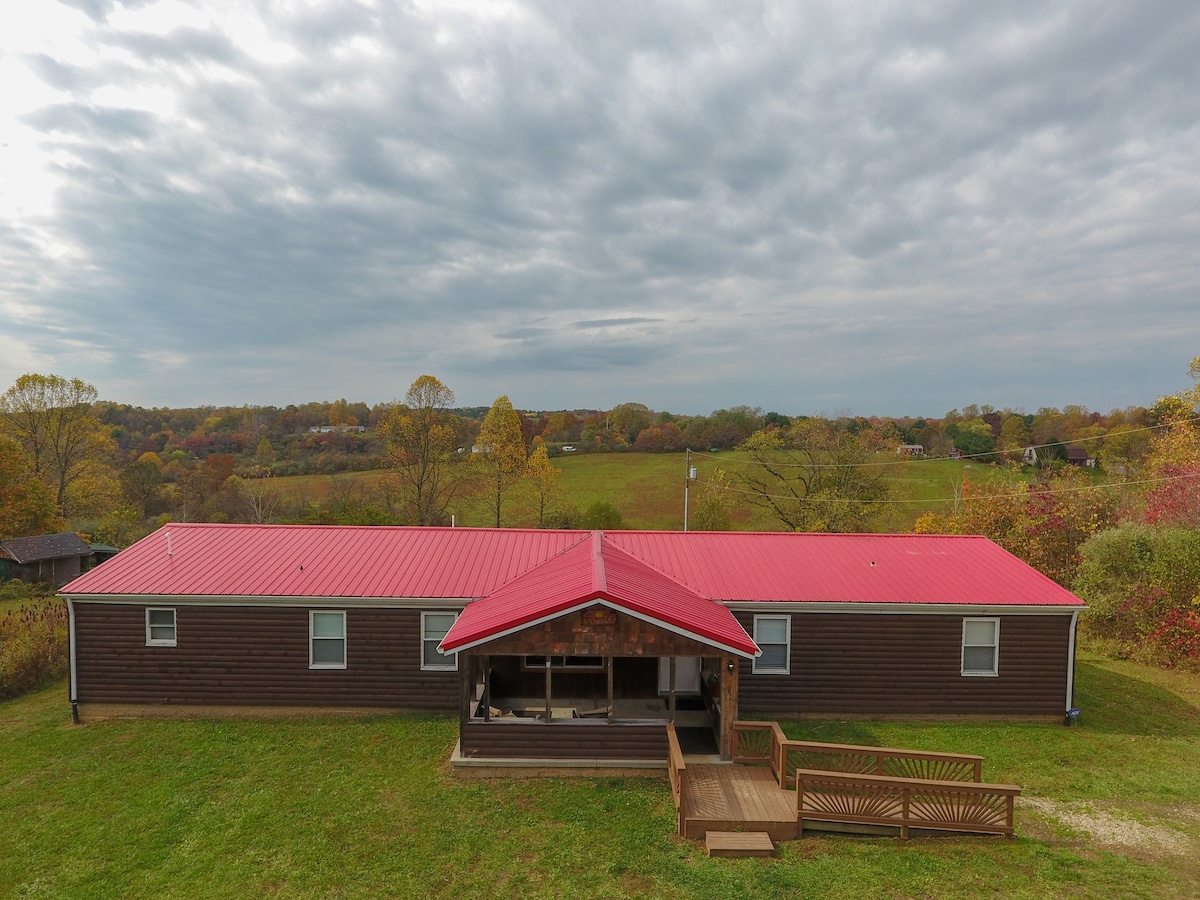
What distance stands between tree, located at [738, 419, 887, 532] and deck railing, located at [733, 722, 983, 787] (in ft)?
83.0

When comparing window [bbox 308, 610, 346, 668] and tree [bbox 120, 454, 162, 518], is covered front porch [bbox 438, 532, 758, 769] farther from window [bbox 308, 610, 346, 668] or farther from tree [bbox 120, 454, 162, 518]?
tree [bbox 120, 454, 162, 518]

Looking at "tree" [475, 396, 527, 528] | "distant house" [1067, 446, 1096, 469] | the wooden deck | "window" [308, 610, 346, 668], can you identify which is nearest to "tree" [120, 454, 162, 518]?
"tree" [475, 396, 527, 528]

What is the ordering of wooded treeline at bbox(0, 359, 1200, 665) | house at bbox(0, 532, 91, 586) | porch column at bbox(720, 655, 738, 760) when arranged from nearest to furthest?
porch column at bbox(720, 655, 738, 760) < wooded treeline at bbox(0, 359, 1200, 665) < house at bbox(0, 532, 91, 586)

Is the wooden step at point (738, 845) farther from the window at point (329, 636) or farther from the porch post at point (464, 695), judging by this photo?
the window at point (329, 636)

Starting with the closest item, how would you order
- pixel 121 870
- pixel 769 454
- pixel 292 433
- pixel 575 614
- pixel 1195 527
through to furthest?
pixel 121 870
pixel 575 614
pixel 1195 527
pixel 769 454
pixel 292 433

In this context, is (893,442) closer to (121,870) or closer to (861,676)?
(861,676)

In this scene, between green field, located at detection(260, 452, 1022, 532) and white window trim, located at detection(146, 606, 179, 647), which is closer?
white window trim, located at detection(146, 606, 179, 647)

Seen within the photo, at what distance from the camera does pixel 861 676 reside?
15.5 metres

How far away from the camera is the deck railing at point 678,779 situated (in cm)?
1048

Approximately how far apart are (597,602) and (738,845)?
4479 mm

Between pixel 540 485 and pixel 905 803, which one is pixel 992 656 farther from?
pixel 540 485

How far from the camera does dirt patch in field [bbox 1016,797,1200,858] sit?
10250 mm

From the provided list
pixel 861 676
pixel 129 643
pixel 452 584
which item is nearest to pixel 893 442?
pixel 861 676

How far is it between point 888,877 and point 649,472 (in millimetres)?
50933
